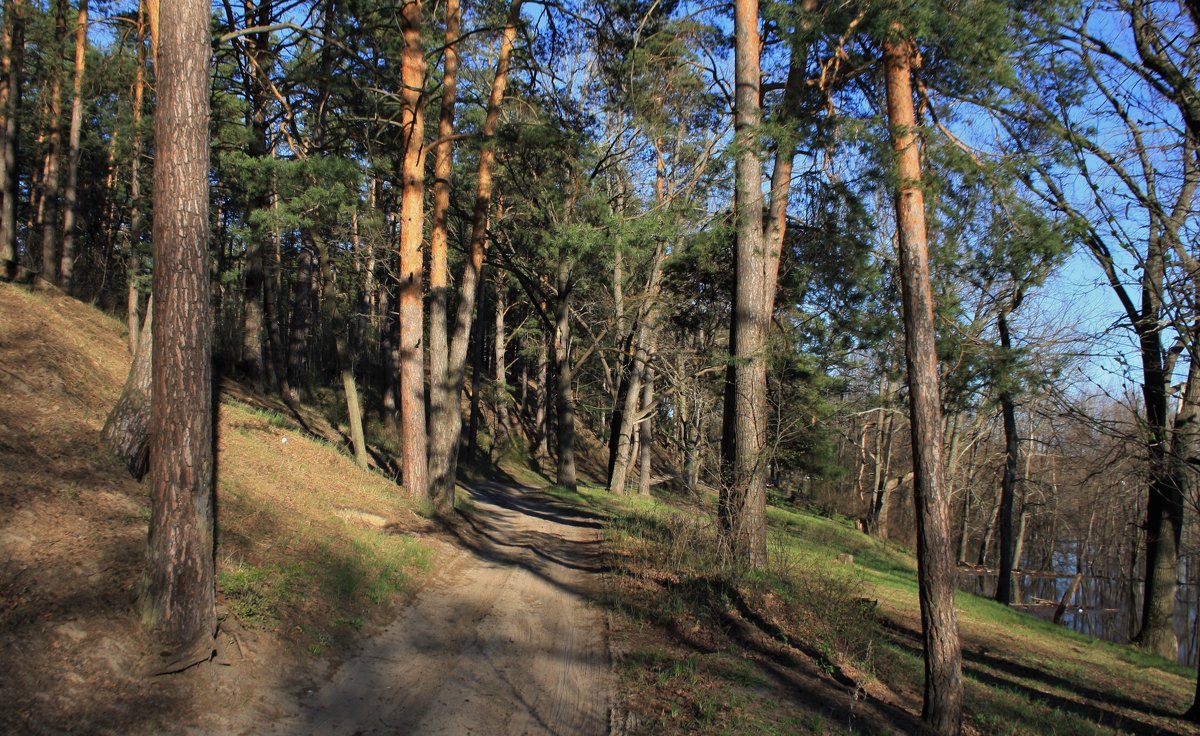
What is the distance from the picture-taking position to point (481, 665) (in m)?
6.38

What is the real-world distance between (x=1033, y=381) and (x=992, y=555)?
37716 mm

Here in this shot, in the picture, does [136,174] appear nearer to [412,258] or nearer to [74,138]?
[74,138]

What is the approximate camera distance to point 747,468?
32.4 ft

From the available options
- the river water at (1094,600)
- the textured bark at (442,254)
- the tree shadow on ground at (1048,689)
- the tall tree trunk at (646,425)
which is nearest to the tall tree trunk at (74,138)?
the textured bark at (442,254)

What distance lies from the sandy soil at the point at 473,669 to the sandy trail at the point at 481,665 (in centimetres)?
1

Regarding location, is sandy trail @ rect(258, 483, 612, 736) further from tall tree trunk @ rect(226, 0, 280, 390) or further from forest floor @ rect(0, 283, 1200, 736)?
tall tree trunk @ rect(226, 0, 280, 390)

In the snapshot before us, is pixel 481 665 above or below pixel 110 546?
below

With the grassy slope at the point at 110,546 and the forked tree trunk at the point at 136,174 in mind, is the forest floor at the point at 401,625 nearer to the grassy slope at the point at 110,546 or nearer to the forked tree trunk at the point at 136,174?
the grassy slope at the point at 110,546

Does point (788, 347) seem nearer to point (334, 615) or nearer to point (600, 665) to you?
point (600, 665)

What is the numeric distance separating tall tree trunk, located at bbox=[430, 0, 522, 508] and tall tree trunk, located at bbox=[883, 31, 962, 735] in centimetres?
727

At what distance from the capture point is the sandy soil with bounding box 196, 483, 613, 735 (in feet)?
16.7

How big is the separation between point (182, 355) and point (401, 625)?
3453mm

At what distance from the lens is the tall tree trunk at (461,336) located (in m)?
13.5

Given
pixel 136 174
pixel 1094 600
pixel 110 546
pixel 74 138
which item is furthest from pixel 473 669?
pixel 1094 600
